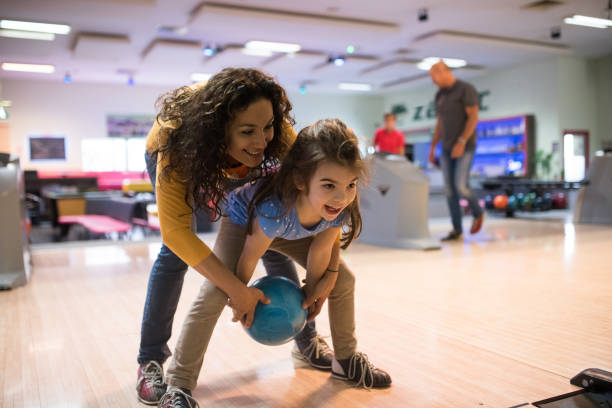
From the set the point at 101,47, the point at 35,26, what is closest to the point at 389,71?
the point at 101,47

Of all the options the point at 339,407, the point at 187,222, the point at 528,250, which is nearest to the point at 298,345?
the point at 339,407

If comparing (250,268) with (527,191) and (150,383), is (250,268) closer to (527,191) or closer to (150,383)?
(150,383)

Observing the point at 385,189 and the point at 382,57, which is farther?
the point at 382,57

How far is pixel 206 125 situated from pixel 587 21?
8121 mm

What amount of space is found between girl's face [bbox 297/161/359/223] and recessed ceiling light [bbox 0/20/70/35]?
24.0 ft

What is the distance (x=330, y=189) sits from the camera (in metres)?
1.33

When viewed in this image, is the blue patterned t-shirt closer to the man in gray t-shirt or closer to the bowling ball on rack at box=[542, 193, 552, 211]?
the man in gray t-shirt

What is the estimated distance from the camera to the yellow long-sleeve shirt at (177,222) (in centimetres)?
133

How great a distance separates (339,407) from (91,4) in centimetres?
640

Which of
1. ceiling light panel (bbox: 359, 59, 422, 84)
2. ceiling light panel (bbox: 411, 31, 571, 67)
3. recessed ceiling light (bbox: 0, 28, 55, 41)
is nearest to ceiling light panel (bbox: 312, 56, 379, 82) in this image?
ceiling light panel (bbox: 359, 59, 422, 84)

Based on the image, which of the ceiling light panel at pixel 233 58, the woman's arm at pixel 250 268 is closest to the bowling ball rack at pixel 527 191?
the ceiling light panel at pixel 233 58

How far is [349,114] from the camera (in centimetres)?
1498

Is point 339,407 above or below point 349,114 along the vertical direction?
below

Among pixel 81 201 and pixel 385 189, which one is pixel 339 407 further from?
pixel 81 201
